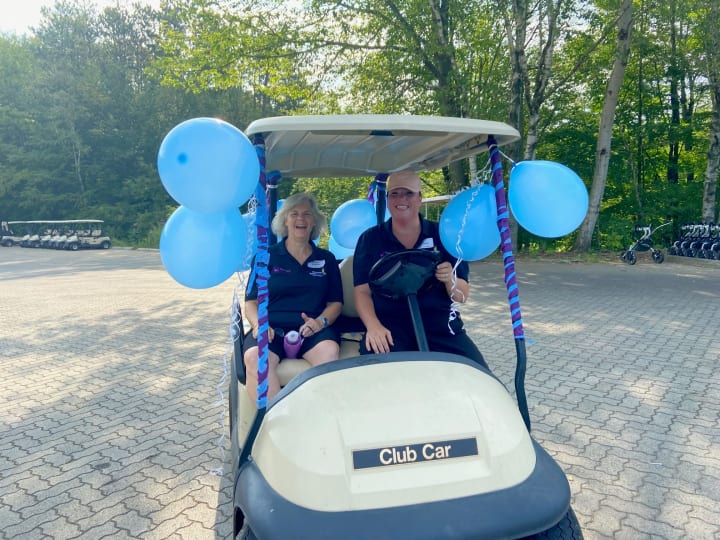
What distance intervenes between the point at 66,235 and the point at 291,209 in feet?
76.6

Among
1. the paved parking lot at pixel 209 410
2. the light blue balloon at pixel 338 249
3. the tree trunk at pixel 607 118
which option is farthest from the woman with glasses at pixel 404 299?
the tree trunk at pixel 607 118

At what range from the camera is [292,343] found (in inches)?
110

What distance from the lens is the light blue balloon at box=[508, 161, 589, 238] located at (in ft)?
7.62

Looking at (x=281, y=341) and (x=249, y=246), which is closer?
(x=249, y=246)

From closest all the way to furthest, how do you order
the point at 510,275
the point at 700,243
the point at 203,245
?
1. the point at 203,245
2. the point at 510,275
3. the point at 700,243

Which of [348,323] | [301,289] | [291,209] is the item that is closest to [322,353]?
[301,289]

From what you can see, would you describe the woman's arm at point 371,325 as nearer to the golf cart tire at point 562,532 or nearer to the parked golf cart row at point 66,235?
the golf cart tire at point 562,532

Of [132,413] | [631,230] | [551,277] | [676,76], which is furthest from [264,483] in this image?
[676,76]

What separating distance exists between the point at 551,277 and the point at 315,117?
9.67m

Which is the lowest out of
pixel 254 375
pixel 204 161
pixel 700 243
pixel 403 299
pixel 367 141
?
pixel 700 243

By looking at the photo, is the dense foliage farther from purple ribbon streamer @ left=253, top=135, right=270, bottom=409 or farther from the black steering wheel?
purple ribbon streamer @ left=253, top=135, right=270, bottom=409

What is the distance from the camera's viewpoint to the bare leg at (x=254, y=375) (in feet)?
8.03

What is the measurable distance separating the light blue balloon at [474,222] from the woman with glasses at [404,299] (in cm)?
13

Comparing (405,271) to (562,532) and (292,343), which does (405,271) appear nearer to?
(292,343)
